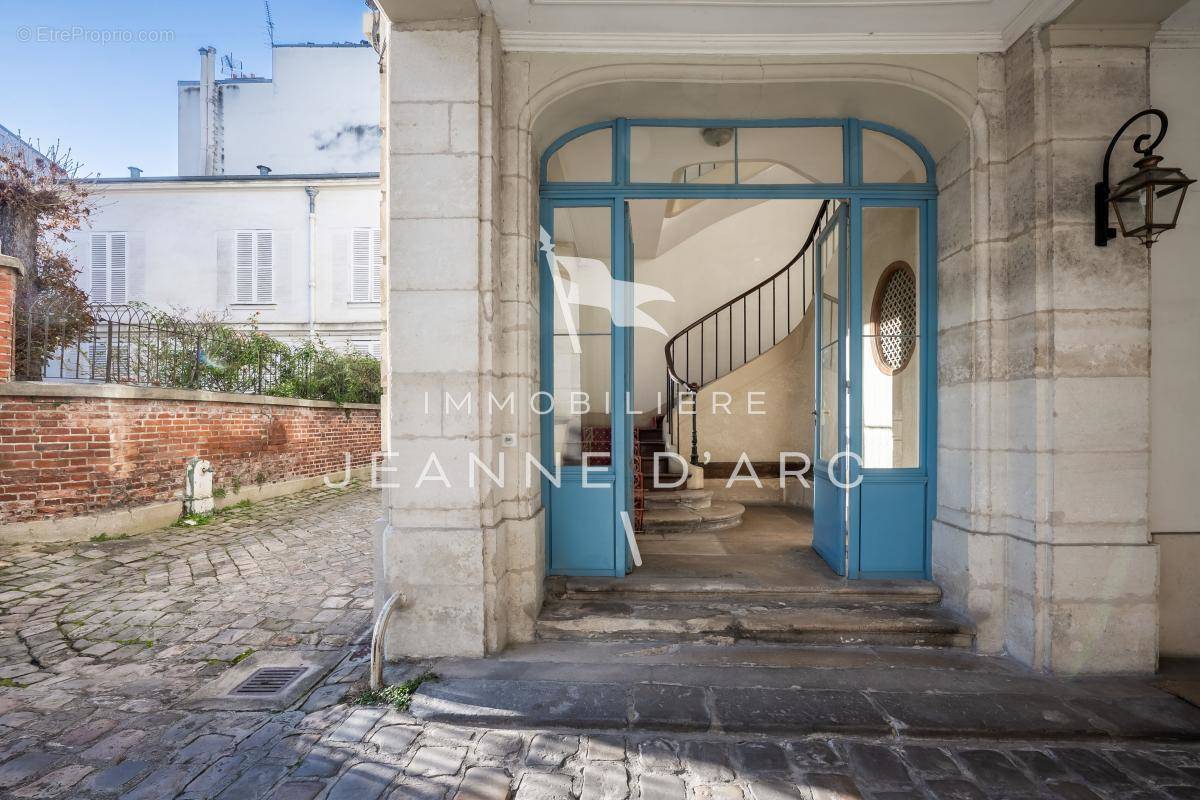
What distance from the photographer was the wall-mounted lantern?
8.87 ft

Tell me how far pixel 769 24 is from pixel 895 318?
2.05 metres

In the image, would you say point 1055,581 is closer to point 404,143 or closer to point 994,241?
point 994,241

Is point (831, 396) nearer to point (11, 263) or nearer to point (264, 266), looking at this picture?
point (11, 263)

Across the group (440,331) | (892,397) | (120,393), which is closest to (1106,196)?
(892,397)

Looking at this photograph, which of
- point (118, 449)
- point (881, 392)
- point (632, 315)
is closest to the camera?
point (632, 315)

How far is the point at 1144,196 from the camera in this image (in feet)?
9.32

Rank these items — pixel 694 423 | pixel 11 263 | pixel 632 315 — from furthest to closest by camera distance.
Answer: pixel 694 423 < pixel 11 263 < pixel 632 315

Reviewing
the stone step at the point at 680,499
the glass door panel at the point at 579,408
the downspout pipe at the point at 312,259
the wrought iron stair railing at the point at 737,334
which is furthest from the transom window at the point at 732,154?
the downspout pipe at the point at 312,259

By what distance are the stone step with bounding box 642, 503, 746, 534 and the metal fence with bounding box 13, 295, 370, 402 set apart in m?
5.67

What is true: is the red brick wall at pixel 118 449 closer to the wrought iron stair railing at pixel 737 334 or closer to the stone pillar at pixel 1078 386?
the wrought iron stair railing at pixel 737 334

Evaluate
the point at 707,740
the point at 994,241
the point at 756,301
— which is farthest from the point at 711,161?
the point at 756,301

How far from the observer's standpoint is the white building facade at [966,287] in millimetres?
2945

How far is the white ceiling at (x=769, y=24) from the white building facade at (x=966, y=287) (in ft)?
0.04

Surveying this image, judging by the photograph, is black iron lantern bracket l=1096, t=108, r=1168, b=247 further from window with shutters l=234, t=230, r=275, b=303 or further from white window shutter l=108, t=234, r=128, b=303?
white window shutter l=108, t=234, r=128, b=303
